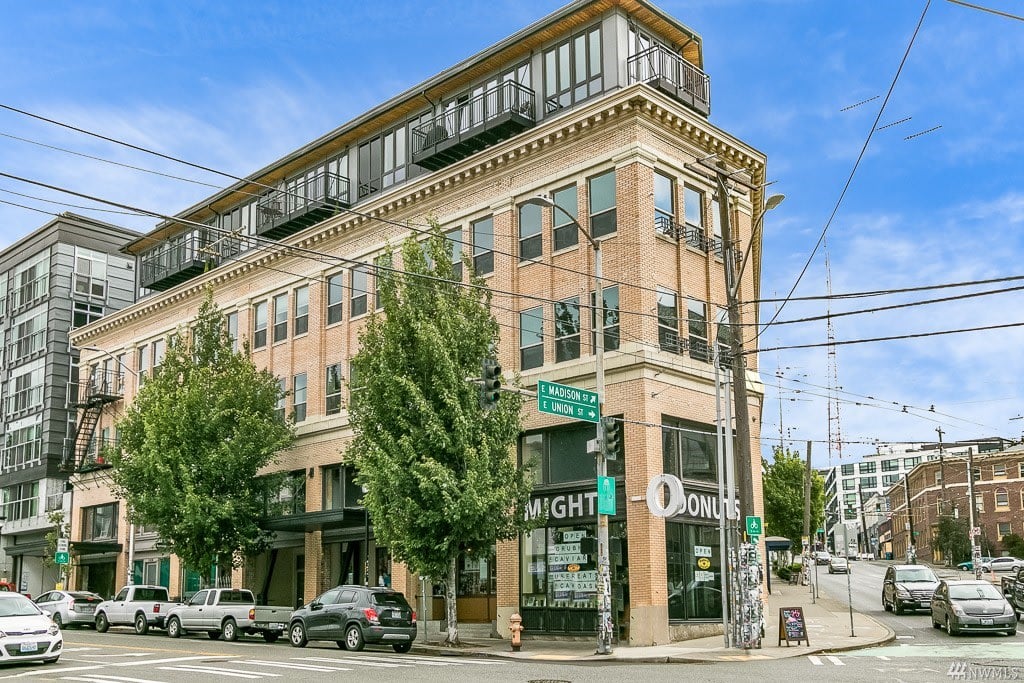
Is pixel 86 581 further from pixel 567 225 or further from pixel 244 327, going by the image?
pixel 567 225

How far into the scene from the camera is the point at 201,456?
35.5 meters

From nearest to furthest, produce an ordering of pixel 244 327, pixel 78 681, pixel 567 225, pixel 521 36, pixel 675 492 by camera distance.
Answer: pixel 78 681
pixel 675 492
pixel 567 225
pixel 521 36
pixel 244 327

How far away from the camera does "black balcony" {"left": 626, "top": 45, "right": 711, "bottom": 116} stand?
30562mm

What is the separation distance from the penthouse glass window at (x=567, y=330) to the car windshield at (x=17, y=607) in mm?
15175

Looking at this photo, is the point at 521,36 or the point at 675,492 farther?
the point at 521,36

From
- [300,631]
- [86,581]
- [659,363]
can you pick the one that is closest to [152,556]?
[86,581]

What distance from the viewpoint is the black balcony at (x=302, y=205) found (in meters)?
39.4

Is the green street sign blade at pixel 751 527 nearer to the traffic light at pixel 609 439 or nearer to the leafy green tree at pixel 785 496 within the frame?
the traffic light at pixel 609 439

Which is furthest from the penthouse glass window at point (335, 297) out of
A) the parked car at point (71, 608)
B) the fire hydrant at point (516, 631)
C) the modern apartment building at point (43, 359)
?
the modern apartment building at point (43, 359)

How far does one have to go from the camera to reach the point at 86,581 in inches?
2032

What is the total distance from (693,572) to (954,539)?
7303 centimetres

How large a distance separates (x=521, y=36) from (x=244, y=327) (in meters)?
17.8

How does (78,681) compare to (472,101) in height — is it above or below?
below

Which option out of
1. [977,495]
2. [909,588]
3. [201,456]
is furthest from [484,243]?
[977,495]
